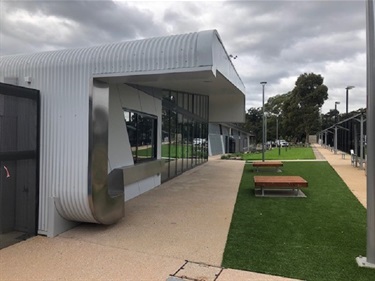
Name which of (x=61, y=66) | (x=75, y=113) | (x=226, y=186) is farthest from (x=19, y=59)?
(x=226, y=186)

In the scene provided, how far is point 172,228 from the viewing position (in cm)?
606

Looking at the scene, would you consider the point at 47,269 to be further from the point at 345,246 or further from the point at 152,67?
the point at 345,246

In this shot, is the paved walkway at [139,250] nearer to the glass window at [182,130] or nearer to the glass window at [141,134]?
the glass window at [141,134]

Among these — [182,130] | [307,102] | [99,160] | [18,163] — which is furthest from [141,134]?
[307,102]

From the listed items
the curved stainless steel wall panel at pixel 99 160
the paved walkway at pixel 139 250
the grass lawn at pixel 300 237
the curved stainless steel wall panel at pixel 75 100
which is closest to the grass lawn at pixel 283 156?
the grass lawn at pixel 300 237

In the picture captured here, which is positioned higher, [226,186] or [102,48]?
[102,48]

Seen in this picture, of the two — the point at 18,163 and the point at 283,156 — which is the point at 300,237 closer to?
the point at 18,163

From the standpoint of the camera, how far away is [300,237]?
18.0 ft

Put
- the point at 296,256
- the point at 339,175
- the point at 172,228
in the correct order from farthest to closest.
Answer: the point at 339,175 → the point at 172,228 → the point at 296,256

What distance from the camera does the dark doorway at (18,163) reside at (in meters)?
5.07

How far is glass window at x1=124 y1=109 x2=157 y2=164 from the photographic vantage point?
883 cm

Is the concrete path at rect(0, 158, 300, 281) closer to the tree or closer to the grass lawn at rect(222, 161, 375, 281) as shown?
the grass lawn at rect(222, 161, 375, 281)

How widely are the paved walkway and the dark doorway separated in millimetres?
408

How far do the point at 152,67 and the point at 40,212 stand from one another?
3.24 metres
